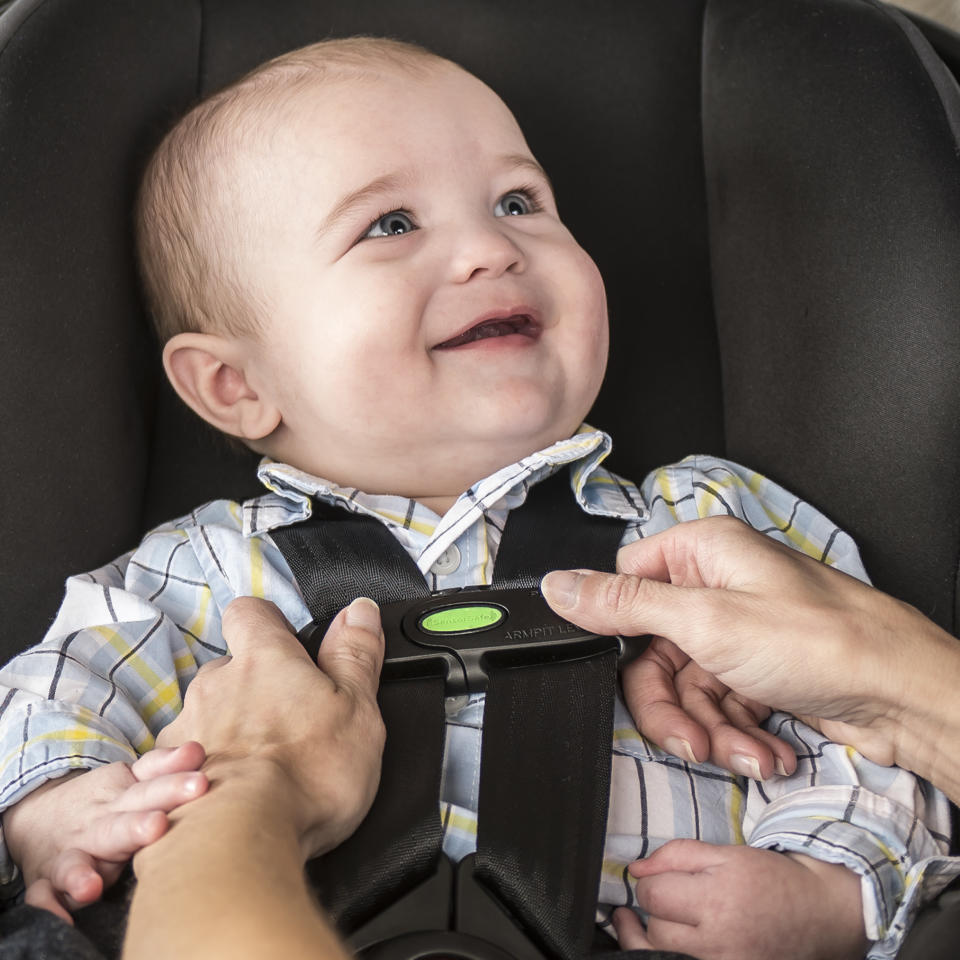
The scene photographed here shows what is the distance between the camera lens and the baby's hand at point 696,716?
3.27 ft

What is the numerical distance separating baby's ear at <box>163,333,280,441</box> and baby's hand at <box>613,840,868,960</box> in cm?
70

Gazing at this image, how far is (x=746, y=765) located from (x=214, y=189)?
0.87 m

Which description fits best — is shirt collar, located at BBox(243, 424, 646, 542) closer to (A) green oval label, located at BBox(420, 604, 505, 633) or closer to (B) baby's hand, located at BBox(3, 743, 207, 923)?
(A) green oval label, located at BBox(420, 604, 505, 633)

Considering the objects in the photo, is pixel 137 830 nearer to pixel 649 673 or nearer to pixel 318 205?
pixel 649 673

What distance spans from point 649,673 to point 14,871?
1.99 ft

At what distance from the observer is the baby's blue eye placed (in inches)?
51.0

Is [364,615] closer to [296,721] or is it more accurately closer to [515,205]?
[296,721]

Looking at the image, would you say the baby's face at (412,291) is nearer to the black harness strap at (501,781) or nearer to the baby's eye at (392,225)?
the baby's eye at (392,225)

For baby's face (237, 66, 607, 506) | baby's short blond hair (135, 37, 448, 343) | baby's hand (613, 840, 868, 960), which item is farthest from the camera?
baby's short blond hair (135, 37, 448, 343)

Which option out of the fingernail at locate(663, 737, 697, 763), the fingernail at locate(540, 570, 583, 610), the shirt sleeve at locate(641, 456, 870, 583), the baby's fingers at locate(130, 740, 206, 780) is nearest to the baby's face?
the shirt sleeve at locate(641, 456, 870, 583)

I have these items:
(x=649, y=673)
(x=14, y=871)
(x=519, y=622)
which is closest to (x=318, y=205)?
(x=519, y=622)

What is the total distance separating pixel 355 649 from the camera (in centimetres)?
96

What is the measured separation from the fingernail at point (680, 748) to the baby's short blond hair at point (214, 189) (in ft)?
2.14

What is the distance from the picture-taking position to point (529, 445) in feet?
4.04
